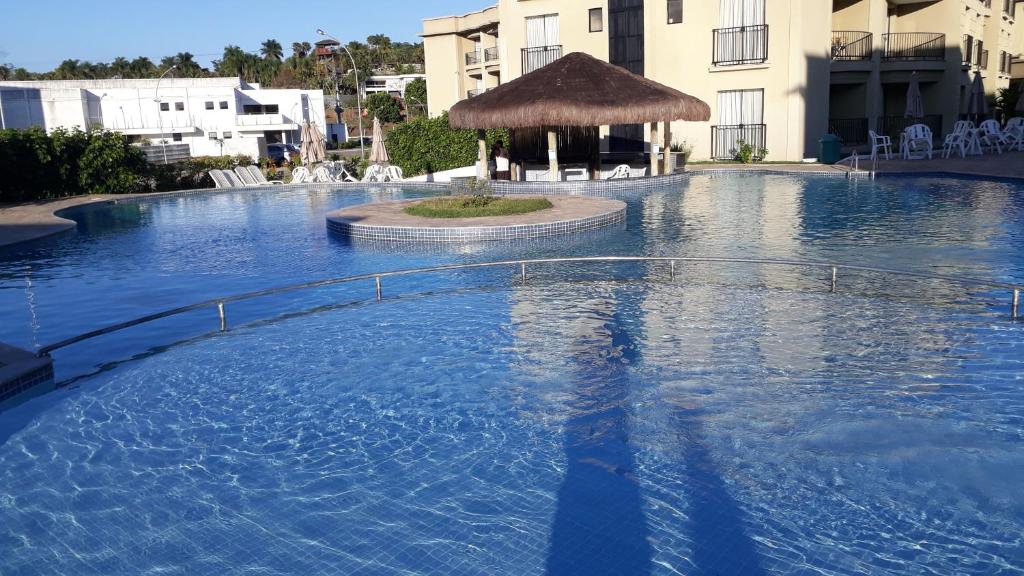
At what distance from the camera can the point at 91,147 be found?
23.4 m

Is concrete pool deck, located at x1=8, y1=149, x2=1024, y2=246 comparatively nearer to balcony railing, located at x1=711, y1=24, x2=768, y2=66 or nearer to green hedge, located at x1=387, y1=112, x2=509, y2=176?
balcony railing, located at x1=711, y1=24, x2=768, y2=66

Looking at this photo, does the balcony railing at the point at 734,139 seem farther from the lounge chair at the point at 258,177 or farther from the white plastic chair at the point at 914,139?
the lounge chair at the point at 258,177

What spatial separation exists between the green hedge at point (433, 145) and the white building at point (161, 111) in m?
27.9

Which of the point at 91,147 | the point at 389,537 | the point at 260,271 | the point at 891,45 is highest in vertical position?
the point at 891,45

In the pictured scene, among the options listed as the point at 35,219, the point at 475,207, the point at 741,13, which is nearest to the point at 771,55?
the point at 741,13

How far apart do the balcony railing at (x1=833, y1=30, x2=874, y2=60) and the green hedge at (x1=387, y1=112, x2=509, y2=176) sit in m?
14.4

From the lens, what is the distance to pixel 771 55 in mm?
28453

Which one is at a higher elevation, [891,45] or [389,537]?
[891,45]

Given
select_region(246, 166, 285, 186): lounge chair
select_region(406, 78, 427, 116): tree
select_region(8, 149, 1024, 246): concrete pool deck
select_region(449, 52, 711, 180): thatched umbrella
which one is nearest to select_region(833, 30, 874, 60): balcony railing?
select_region(8, 149, 1024, 246): concrete pool deck

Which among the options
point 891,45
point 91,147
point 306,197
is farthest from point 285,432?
point 891,45

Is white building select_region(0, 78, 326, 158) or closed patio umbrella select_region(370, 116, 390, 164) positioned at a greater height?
white building select_region(0, 78, 326, 158)

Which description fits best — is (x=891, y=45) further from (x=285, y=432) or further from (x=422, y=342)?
(x=285, y=432)

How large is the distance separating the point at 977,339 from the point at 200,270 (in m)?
11.3

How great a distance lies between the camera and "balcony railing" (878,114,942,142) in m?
32.4
